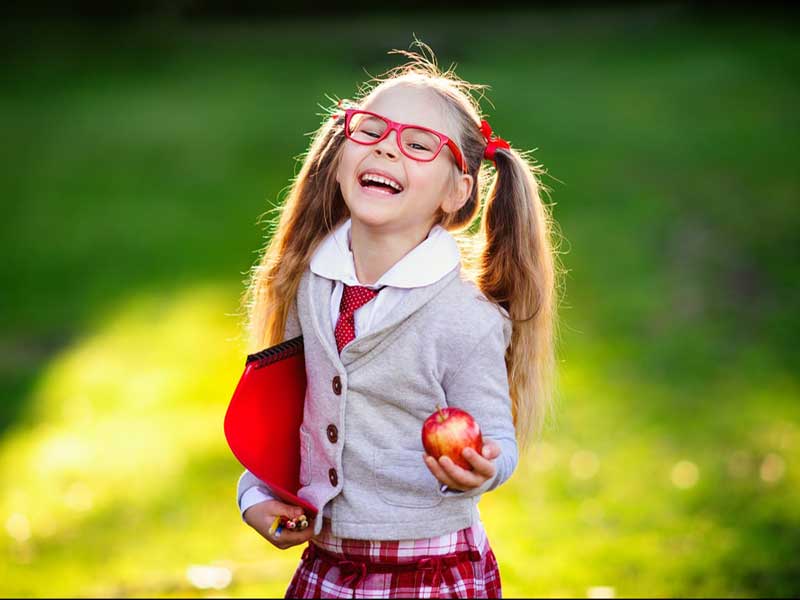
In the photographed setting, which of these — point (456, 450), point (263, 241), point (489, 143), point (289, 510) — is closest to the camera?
point (456, 450)

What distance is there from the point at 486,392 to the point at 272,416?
501 mm

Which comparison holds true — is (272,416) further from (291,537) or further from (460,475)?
(460,475)

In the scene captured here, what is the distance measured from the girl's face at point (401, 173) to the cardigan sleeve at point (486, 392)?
0.29m

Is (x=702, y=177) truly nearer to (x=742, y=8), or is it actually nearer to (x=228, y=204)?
(x=228, y=204)

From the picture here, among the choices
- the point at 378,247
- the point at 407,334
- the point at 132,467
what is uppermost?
the point at 132,467

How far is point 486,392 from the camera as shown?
2174 mm

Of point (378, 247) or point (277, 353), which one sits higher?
point (378, 247)

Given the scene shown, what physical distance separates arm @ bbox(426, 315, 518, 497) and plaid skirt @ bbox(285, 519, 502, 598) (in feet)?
0.69

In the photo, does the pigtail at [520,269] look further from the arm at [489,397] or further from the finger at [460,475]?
the finger at [460,475]

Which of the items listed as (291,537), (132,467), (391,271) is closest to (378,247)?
(391,271)

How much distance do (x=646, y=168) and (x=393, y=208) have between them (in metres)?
7.18

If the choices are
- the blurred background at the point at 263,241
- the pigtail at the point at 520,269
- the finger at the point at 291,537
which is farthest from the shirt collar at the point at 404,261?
the blurred background at the point at 263,241

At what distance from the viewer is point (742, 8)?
12688 millimetres

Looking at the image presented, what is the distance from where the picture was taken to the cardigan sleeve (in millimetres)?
2152
